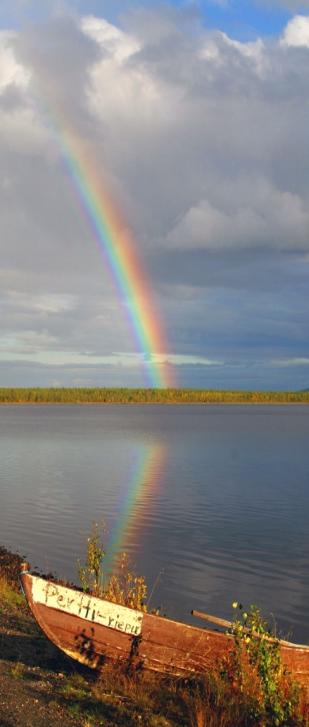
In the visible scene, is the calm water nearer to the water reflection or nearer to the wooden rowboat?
the water reflection

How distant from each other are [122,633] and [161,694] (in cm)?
112

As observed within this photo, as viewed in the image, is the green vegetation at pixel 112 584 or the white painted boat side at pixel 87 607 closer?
the white painted boat side at pixel 87 607

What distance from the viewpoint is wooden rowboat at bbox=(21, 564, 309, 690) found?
1108 cm

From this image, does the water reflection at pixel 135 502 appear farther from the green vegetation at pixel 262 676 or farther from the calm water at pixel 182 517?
the green vegetation at pixel 262 676

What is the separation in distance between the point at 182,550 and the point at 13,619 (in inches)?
425

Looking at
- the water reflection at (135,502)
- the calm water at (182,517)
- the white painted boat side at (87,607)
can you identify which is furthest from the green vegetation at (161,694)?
the water reflection at (135,502)

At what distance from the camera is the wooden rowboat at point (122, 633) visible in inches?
436

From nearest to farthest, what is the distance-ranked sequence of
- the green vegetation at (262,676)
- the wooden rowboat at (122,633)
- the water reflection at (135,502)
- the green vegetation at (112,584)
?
the green vegetation at (262,676) < the wooden rowboat at (122,633) < the green vegetation at (112,584) < the water reflection at (135,502)

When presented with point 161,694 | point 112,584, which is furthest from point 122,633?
point 112,584

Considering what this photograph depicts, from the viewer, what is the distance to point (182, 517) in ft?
104

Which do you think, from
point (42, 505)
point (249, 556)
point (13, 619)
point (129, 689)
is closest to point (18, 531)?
point (42, 505)

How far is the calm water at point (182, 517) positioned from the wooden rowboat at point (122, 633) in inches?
218

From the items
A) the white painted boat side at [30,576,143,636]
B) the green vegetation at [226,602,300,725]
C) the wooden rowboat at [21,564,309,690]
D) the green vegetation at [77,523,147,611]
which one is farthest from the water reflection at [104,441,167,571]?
the green vegetation at [226,602,300,725]

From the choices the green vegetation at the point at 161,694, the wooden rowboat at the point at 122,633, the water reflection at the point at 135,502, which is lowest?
the water reflection at the point at 135,502
